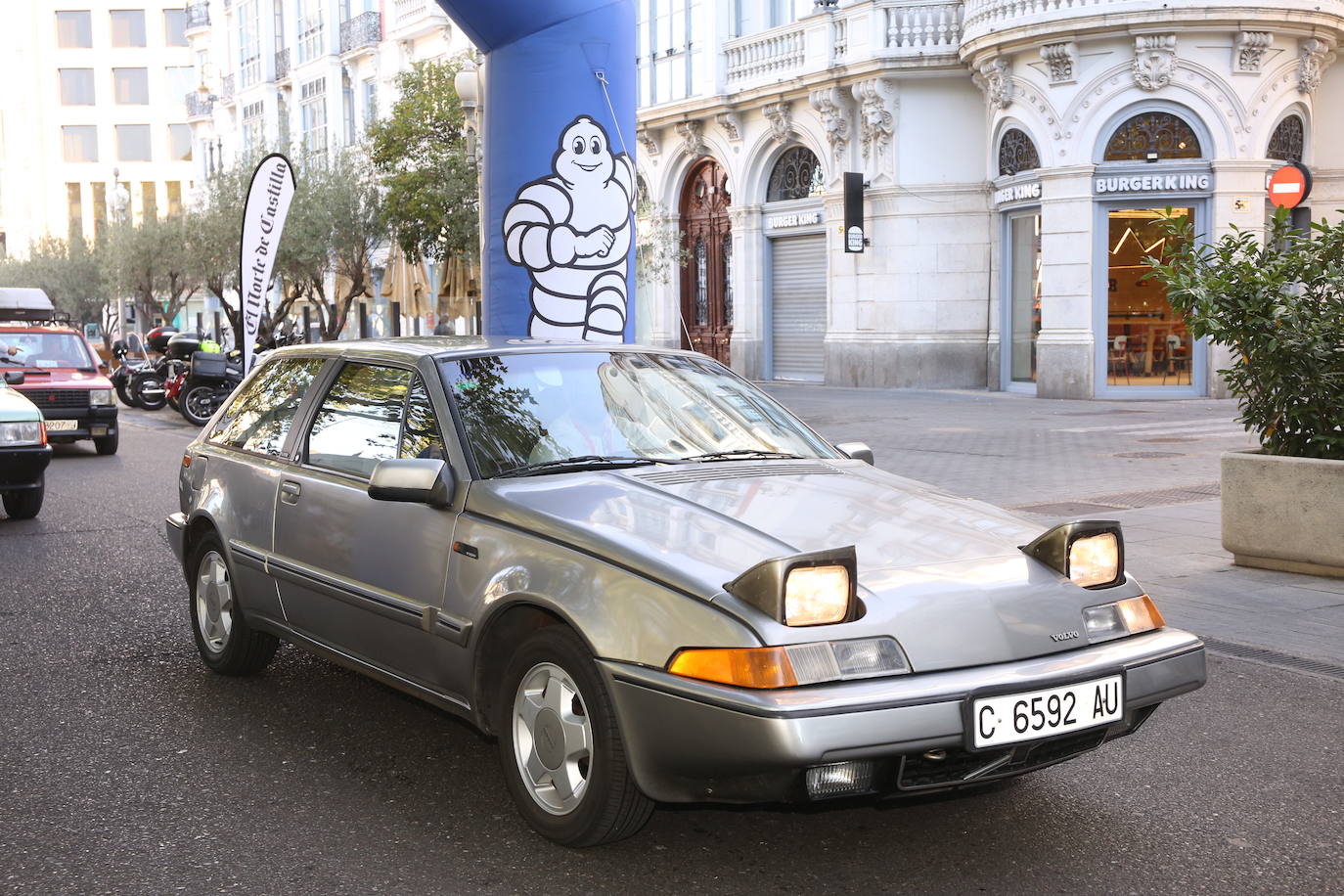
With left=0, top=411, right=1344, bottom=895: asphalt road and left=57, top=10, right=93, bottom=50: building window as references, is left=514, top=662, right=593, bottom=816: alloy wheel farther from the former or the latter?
left=57, top=10, right=93, bottom=50: building window

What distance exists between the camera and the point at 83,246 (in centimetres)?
6631

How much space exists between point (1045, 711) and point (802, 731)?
2.24ft

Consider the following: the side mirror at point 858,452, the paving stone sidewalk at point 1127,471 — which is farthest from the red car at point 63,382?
the side mirror at point 858,452

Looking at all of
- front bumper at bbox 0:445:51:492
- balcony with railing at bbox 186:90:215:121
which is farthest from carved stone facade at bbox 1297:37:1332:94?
balcony with railing at bbox 186:90:215:121

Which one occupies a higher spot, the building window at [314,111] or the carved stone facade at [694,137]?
the building window at [314,111]

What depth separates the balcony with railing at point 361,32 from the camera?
4450cm

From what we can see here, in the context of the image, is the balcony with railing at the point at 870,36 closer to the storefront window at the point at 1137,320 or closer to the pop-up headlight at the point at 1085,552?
the storefront window at the point at 1137,320

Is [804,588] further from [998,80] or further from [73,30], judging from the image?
[73,30]

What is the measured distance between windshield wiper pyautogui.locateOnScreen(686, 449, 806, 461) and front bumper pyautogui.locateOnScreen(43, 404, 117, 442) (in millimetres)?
14356

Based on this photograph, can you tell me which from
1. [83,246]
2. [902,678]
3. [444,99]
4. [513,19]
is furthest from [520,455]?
[83,246]

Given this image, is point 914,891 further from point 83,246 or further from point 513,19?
point 83,246

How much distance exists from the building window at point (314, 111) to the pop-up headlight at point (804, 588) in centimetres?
4716

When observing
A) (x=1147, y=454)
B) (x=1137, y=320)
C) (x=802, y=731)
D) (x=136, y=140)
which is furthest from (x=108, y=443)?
(x=136, y=140)

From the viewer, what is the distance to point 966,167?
25.9 metres
